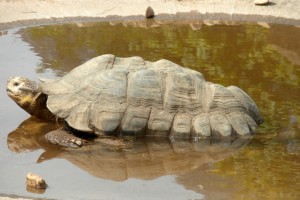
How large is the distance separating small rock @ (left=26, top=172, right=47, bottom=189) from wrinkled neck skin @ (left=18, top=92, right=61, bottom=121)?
1.95 metres

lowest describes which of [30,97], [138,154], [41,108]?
[138,154]

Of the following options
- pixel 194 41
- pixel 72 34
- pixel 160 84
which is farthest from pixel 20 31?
pixel 160 84

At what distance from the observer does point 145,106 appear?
28.5 ft

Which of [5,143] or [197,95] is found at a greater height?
[197,95]

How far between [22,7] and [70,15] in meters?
1.12

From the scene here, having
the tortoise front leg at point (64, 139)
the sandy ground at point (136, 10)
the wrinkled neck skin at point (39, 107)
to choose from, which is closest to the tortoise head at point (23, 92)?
the wrinkled neck skin at point (39, 107)

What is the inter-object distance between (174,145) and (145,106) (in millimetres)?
587

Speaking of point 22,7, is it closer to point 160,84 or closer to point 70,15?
point 70,15

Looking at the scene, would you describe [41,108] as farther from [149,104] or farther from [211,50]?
[211,50]

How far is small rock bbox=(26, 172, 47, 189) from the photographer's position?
7.32 m

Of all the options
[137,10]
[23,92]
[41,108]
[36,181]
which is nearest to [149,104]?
[41,108]

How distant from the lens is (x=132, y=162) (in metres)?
8.26

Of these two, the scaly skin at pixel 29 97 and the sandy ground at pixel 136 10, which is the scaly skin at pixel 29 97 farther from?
the sandy ground at pixel 136 10

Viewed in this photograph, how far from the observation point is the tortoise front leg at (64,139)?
28.2ft
